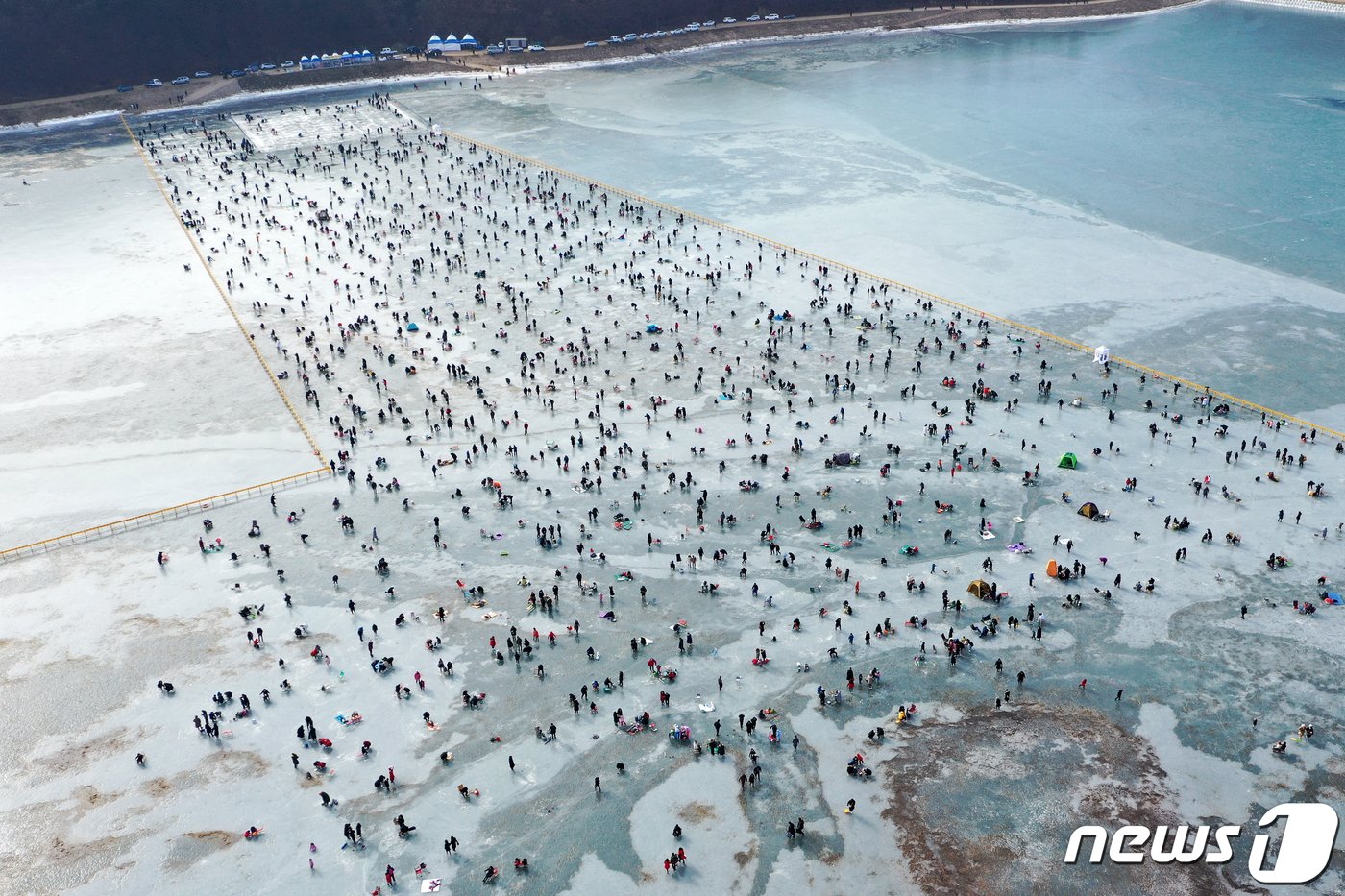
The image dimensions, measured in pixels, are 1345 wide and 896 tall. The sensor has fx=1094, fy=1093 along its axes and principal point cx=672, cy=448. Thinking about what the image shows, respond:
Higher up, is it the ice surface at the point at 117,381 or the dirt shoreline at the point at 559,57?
the dirt shoreline at the point at 559,57

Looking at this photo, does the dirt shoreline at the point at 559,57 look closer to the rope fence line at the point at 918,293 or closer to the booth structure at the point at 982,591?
the rope fence line at the point at 918,293

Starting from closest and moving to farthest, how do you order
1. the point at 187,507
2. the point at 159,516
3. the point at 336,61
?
the point at 159,516
the point at 187,507
the point at 336,61

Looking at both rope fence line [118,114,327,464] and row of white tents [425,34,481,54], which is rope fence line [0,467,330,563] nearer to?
rope fence line [118,114,327,464]

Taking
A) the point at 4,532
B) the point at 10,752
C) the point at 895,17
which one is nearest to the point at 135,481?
the point at 4,532

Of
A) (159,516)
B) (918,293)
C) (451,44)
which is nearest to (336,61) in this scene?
(451,44)

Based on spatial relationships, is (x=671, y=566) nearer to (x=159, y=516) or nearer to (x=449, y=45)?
(x=159, y=516)

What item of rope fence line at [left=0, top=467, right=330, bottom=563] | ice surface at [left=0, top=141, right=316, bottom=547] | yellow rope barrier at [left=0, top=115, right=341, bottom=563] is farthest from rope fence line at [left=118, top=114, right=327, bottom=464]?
rope fence line at [left=0, top=467, right=330, bottom=563]

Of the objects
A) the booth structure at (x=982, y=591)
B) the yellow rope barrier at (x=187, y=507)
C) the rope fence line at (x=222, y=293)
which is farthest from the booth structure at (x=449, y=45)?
the booth structure at (x=982, y=591)
